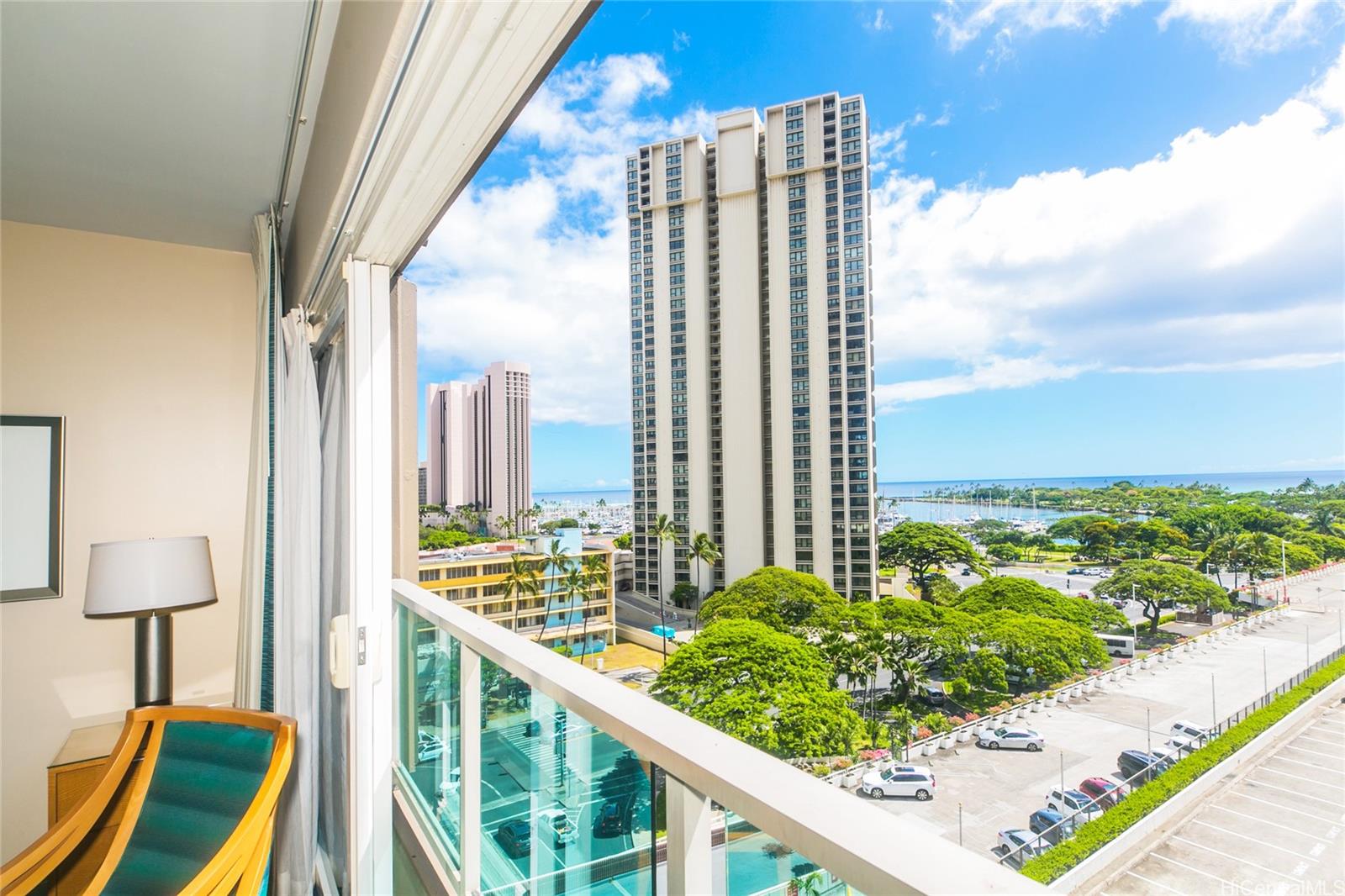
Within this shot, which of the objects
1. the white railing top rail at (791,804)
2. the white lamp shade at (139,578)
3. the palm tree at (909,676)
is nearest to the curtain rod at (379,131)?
the white railing top rail at (791,804)

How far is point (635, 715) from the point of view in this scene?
80cm

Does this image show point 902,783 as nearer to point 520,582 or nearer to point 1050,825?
point 1050,825

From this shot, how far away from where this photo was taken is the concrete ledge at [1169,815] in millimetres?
970

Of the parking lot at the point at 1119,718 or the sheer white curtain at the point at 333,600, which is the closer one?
the parking lot at the point at 1119,718

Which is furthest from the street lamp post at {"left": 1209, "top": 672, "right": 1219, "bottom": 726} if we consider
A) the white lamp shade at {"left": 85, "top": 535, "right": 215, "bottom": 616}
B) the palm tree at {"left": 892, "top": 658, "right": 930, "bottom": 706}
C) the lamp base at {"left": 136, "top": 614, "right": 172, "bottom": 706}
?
the lamp base at {"left": 136, "top": 614, "right": 172, "bottom": 706}

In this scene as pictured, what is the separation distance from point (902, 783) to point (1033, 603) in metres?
0.56

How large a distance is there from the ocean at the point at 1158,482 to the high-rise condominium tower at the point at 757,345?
0.25 metres

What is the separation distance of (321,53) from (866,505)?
2179mm

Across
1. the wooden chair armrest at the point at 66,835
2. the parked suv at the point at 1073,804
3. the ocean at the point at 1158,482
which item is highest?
the ocean at the point at 1158,482

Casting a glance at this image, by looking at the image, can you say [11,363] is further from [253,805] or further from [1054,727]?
[1054,727]

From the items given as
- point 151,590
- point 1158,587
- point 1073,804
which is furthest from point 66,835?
point 1158,587

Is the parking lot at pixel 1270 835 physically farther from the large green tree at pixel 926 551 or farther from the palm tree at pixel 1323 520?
the large green tree at pixel 926 551

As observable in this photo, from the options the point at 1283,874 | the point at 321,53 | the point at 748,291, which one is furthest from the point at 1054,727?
the point at 321,53

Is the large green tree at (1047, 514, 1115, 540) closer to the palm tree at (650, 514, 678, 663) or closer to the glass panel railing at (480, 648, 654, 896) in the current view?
the glass panel railing at (480, 648, 654, 896)
